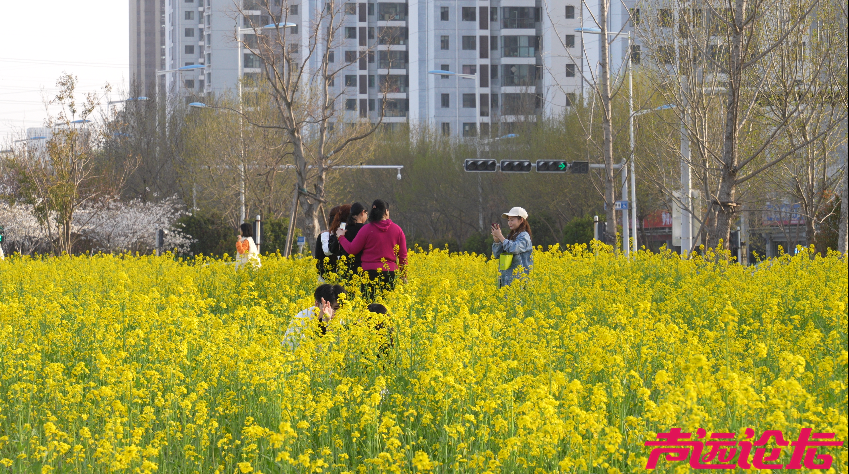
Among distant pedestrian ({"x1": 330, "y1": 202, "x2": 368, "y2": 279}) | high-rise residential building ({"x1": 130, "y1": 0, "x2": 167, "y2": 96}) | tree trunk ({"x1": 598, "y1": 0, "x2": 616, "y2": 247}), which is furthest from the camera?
high-rise residential building ({"x1": 130, "y1": 0, "x2": 167, "y2": 96})

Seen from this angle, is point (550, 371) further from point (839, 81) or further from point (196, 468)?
point (839, 81)

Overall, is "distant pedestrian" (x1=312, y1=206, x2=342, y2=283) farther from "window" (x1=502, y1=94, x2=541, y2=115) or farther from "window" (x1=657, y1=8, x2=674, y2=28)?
"window" (x1=502, y1=94, x2=541, y2=115)

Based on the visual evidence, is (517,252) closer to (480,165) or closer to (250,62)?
(480,165)

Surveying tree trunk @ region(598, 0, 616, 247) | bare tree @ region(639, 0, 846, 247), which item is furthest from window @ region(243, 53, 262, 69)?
bare tree @ region(639, 0, 846, 247)

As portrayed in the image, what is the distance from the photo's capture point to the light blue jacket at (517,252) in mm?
9875

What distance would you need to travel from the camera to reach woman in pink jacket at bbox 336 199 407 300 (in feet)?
30.3

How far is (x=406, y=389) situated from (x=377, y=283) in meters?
3.82

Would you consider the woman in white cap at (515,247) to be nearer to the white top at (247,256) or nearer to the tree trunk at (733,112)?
the tree trunk at (733,112)

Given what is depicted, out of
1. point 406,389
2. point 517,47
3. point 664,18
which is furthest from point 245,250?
point 517,47

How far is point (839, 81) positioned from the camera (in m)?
13.0

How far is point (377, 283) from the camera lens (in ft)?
30.2

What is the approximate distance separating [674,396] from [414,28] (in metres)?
66.3

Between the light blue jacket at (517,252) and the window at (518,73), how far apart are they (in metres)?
57.8

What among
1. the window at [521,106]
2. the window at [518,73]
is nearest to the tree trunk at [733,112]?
the window at [521,106]
